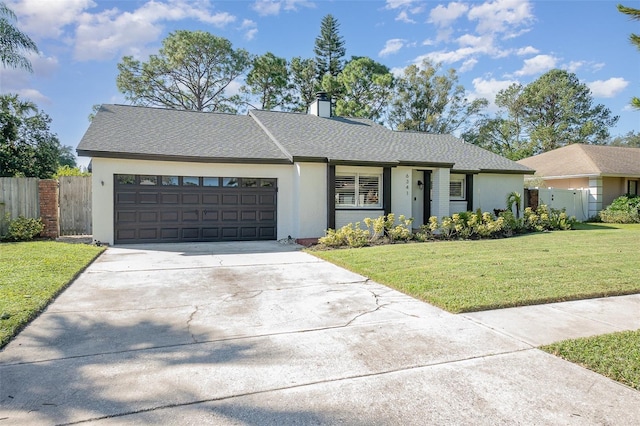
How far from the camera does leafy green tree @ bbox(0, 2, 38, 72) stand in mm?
10969

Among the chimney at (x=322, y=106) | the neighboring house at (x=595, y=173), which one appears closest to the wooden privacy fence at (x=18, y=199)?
the chimney at (x=322, y=106)

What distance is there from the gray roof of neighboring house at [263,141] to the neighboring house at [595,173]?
6106mm

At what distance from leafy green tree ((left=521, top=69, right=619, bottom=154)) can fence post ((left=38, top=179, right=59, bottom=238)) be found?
1454 inches

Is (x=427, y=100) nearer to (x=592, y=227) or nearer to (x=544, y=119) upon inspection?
(x=544, y=119)

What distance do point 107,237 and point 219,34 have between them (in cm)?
2275

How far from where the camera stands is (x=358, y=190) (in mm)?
13844

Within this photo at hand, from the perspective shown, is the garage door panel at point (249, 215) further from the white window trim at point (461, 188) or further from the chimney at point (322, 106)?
the white window trim at point (461, 188)

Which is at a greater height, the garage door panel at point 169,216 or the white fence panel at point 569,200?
the white fence panel at point 569,200

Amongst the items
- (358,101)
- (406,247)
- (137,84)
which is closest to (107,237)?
(406,247)

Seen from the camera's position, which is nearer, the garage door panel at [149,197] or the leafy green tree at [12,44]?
the leafy green tree at [12,44]

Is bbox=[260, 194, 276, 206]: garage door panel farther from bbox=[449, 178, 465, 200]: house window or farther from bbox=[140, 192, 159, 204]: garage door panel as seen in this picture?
bbox=[449, 178, 465, 200]: house window

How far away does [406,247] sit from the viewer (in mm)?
10914

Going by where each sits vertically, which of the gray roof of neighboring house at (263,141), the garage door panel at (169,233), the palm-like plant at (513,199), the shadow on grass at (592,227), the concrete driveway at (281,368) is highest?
the gray roof of neighboring house at (263,141)

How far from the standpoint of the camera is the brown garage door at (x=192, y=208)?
11977 millimetres
